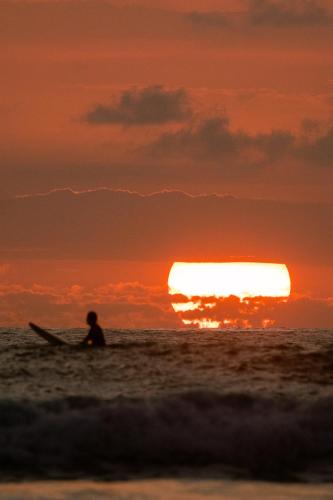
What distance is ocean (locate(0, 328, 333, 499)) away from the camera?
59.2 ft

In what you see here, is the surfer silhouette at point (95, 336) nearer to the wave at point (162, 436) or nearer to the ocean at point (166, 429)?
the ocean at point (166, 429)

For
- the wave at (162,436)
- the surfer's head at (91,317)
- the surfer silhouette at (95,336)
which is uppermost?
the surfer's head at (91,317)

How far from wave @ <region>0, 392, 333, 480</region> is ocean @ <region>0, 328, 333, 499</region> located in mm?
25

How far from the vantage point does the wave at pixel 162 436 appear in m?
19.9

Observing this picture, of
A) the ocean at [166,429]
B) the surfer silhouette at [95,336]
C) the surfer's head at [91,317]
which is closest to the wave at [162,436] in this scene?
the ocean at [166,429]

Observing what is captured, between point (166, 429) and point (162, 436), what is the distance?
37 cm

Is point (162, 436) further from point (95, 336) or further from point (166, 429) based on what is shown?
point (95, 336)

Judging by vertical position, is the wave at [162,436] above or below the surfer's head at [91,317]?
below

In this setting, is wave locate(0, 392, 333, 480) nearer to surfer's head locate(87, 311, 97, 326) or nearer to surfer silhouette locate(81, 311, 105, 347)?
surfer's head locate(87, 311, 97, 326)

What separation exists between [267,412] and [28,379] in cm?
835

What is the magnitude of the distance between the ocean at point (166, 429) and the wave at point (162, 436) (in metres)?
0.03

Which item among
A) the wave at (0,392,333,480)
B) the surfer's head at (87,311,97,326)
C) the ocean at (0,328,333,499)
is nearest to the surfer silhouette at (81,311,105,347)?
the surfer's head at (87,311,97,326)

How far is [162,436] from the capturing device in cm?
2150

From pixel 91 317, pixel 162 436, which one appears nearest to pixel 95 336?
pixel 91 317
